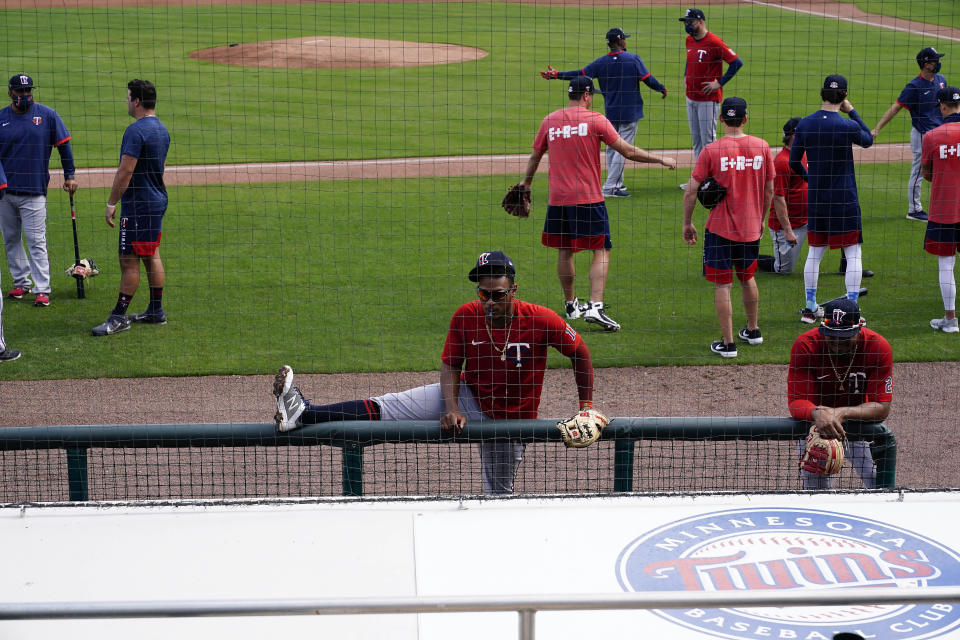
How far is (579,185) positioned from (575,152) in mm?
255

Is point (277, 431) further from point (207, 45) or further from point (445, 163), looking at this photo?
point (207, 45)

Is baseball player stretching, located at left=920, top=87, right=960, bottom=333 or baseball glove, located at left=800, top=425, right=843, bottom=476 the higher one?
baseball player stretching, located at left=920, top=87, right=960, bottom=333

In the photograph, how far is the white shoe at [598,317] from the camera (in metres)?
8.61

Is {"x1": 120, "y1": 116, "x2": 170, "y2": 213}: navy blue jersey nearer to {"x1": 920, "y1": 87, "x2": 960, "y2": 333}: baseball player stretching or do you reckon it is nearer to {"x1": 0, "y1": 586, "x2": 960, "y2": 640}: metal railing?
{"x1": 920, "y1": 87, "x2": 960, "y2": 333}: baseball player stretching

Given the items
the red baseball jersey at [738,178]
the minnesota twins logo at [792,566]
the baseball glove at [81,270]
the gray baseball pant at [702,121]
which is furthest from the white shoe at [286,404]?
the gray baseball pant at [702,121]

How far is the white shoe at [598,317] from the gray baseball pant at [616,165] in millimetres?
4383

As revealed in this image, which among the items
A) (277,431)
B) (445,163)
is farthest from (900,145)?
(277,431)

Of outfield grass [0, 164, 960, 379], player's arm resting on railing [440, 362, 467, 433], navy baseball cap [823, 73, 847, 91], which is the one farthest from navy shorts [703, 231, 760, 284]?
player's arm resting on railing [440, 362, 467, 433]

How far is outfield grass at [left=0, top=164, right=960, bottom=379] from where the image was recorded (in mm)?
8234

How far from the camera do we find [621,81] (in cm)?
1253

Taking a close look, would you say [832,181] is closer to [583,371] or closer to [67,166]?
[583,371]

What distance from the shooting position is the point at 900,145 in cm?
1606

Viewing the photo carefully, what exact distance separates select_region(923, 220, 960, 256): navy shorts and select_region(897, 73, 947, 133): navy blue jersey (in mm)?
3168

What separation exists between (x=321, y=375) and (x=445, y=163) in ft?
24.2
